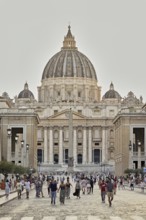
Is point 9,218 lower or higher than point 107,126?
lower

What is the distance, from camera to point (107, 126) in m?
193

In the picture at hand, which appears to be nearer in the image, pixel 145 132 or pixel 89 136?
pixel 145 132

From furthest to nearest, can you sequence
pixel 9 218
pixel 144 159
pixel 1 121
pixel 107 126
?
pixel 107 126
pixel 1 121
pixel 144 159
pixel 9 218

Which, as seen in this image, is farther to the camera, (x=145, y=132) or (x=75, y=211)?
(x=145, y=132)

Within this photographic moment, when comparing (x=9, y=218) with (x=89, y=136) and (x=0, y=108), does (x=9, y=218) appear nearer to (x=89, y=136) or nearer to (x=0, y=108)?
(x=0, y=108)

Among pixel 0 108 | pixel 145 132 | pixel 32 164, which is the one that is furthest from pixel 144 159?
pixel 0 108

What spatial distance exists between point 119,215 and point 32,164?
91355 millimetres

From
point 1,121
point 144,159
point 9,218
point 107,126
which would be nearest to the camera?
point 9,218

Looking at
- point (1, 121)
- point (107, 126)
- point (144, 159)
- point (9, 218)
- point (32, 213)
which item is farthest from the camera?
point (107, 126)

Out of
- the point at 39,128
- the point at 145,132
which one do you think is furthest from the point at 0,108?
the point at 39,128

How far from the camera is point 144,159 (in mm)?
116438

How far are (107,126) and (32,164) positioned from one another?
71.2m

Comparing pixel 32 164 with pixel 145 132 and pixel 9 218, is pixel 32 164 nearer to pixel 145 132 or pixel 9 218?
pixel 145 132

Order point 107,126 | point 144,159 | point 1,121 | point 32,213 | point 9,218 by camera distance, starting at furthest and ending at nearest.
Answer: point 107,126
point 1,121
point 144,159
point 32,213
point 9,218
